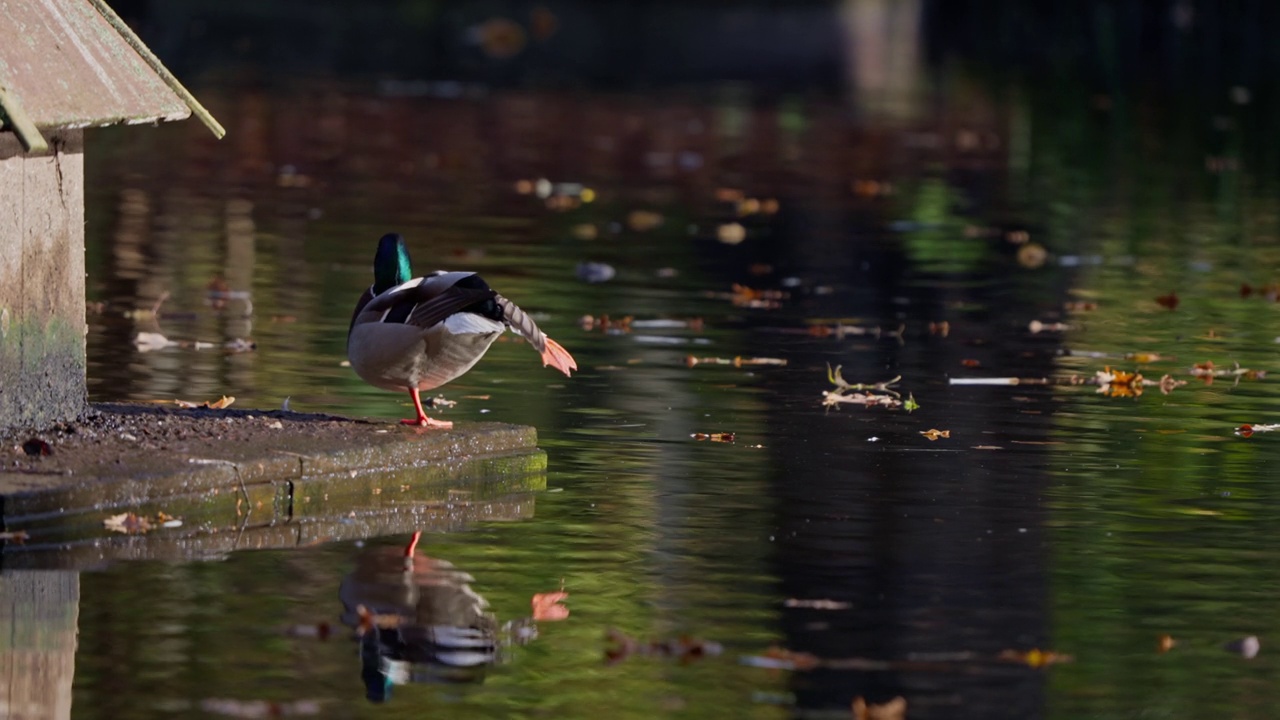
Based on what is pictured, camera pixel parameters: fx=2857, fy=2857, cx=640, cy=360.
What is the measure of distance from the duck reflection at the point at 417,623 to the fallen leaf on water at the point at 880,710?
95 cm

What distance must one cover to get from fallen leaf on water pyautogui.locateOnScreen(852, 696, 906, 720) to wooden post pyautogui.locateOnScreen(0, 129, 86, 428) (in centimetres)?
367

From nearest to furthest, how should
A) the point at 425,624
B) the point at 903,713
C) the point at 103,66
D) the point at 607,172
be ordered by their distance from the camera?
the point at 903,713, the point at 425,624, the point at 103,66, the point at 607,172

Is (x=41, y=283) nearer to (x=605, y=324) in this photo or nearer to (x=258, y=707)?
(x=258, y=707)

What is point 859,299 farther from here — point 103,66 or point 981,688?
point 981,688

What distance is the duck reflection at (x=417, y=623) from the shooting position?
711 centimetres

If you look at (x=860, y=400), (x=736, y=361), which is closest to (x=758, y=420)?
(x=860, y=400)

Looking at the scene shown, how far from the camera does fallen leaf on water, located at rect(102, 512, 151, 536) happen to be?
28.2 ft

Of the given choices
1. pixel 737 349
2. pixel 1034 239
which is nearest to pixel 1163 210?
pixel 1034 239

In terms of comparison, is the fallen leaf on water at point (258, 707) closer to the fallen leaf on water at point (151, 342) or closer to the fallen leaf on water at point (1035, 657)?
the fallen leaf on water at point (1035, 657)

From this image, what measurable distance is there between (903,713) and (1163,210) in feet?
54.1

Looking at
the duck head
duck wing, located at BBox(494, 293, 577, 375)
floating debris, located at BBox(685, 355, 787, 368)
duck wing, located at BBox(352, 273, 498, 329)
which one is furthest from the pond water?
the duck head

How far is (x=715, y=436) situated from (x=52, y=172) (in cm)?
286

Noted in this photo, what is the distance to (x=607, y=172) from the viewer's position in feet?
81.8

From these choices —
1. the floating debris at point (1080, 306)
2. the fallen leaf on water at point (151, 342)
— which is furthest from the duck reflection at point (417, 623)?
the floating debris at point (1080, 306)
